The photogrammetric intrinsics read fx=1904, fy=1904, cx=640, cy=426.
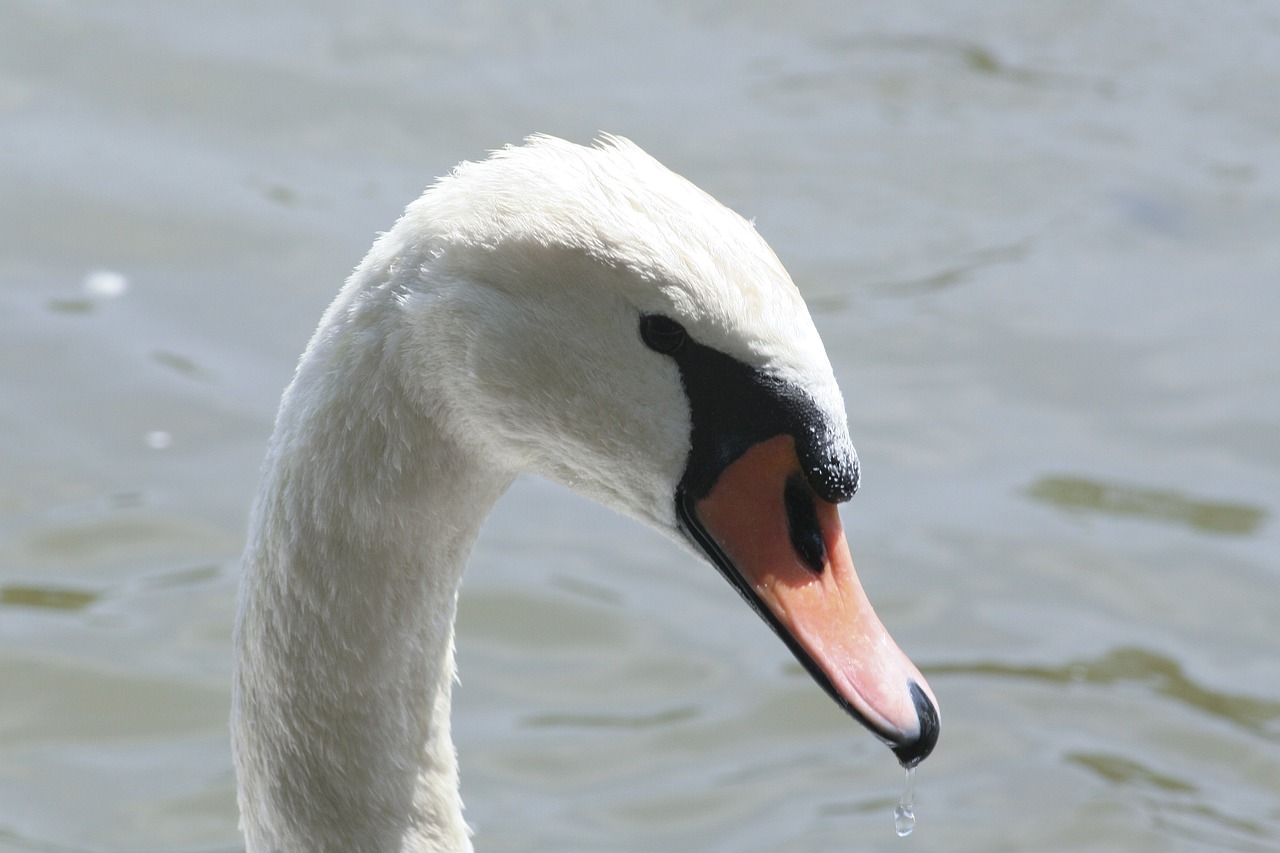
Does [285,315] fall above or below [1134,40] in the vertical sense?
below

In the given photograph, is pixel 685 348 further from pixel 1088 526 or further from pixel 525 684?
pixel 1088 526

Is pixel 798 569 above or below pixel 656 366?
below

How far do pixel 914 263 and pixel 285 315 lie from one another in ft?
8.63

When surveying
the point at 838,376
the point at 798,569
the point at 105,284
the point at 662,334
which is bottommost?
the point at 838,376

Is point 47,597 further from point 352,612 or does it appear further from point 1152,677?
point 1152,677

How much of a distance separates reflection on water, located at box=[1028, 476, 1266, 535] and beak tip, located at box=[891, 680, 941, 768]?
3.79 meters

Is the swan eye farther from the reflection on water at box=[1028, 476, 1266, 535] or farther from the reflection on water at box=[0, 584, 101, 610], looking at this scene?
the reflection on water at box=[1028, 476, 1266, 535]

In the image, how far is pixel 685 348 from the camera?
3.03 metres

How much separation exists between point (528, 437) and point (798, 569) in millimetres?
499

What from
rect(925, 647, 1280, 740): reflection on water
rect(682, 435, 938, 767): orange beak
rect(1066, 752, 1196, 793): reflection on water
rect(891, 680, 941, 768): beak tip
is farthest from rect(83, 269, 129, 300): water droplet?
rect(891, 680, 941, 768): beak tip

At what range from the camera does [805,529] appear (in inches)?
123

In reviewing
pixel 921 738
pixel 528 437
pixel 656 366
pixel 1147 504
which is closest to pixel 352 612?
pixel 528 437

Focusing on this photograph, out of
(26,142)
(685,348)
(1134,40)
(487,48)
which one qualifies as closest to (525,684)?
(685,348)

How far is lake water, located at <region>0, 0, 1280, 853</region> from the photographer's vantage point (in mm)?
5445
